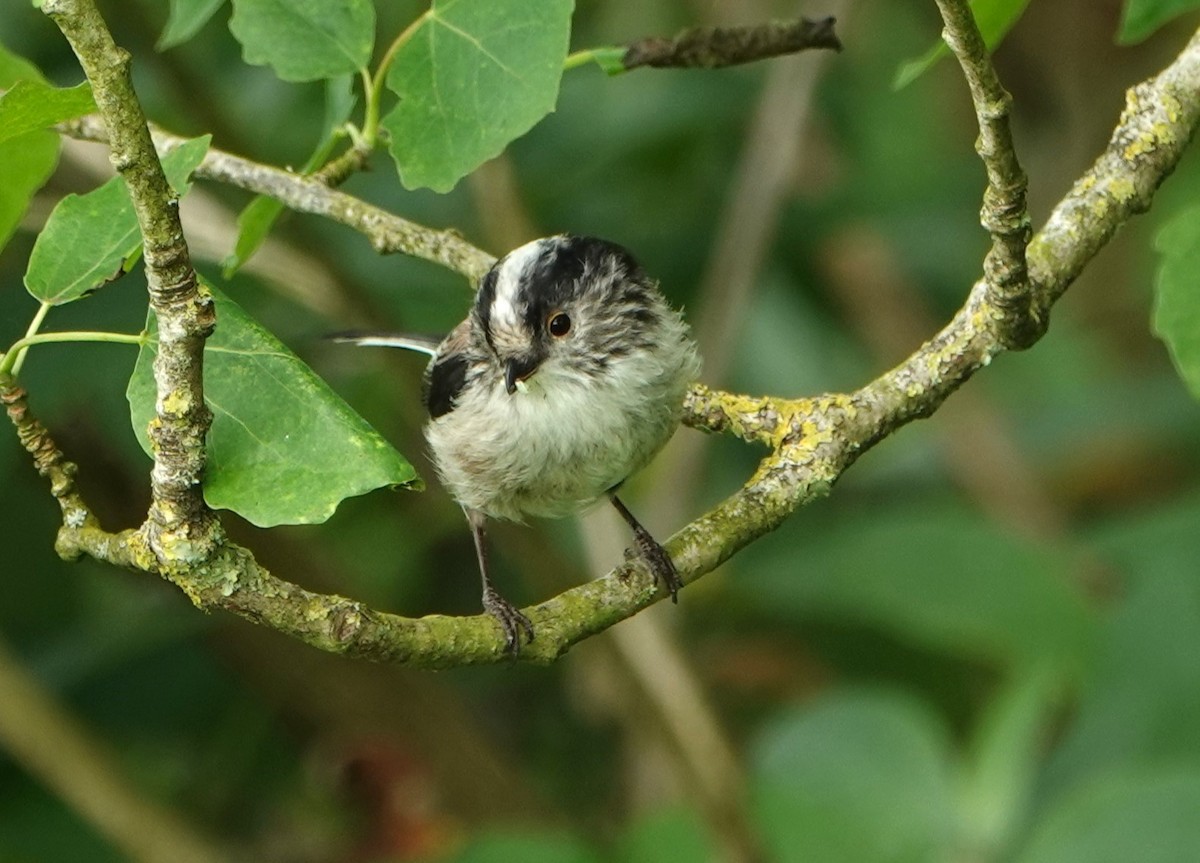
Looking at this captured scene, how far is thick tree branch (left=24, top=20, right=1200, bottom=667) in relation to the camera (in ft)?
6.52

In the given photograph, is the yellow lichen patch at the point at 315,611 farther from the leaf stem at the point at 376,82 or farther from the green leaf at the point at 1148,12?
the green leaf at the point at 1148,12

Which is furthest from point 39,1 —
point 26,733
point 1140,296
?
point 1140,296

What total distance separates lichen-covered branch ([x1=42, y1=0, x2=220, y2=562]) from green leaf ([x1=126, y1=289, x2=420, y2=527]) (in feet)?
0.12

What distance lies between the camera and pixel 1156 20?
2.44 m

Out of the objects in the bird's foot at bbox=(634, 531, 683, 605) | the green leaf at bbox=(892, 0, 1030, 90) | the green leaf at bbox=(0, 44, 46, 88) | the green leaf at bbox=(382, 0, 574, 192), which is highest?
the green leaf at bbox=(0, 44, 46, 88)

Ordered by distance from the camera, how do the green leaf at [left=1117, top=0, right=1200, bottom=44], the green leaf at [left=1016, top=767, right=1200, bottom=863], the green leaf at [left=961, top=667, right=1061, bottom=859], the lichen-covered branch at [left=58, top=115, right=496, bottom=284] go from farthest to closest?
the green leaf at [left=961, top=667, right=1061, bottom=859]
the green leaf at [left=1016, top=767, right=1200, bottom=863]
the lichen-covered branch at [left=58, top=115, right=496, bottom=284]
the green leaf at [left=1117, top=0, right=1200, bottom=44]

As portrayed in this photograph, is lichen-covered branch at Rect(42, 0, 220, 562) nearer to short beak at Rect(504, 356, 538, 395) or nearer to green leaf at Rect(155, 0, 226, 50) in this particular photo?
green leaf at Rect(155, 0, 226, 50)

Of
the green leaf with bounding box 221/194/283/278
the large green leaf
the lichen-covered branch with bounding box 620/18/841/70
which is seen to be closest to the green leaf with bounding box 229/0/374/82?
the green leaf with bounding box 221/194/283/278

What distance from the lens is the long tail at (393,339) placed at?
11.6 ft

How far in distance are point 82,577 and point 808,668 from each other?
2342 mm

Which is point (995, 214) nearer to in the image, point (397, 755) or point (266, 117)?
point (397, 755)

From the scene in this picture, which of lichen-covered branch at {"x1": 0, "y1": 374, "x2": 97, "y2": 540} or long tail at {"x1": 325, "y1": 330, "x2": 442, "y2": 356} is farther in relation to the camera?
long tail at {"x1": 325, "y1": 330, "x2": 442, "y2": 356}

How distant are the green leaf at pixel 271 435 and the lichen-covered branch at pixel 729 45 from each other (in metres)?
0.85

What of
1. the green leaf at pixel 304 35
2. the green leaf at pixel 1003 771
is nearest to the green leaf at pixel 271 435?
the green leaf at pixel 304 35
